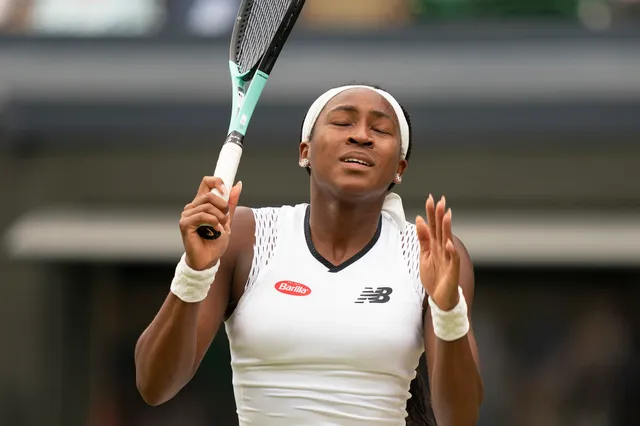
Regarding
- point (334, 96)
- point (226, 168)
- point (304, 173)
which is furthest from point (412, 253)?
point (304, 173)

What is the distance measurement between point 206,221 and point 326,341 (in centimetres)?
57

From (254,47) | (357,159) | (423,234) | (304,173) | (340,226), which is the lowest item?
(423,234)

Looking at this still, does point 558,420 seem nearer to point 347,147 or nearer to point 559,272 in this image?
point 559,272

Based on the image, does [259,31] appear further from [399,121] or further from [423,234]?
[423,234]

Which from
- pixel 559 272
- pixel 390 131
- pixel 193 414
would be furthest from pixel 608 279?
pixel 390 131

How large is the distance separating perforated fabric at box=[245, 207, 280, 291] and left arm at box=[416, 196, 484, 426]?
1.72 ft

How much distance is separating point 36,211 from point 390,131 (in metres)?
6.97

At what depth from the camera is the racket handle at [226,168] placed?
136 inches

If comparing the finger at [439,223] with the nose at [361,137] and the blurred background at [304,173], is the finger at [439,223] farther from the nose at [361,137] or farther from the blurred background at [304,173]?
the blurred background at [304,173]

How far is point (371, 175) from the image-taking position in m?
3.84

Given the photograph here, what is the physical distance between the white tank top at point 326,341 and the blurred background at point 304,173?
5.74 m

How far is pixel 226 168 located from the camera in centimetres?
358

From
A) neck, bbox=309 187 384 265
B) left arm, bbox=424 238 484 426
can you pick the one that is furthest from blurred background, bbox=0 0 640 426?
left arm, bbox=424 238 484 426

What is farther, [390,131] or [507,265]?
[507,265]
